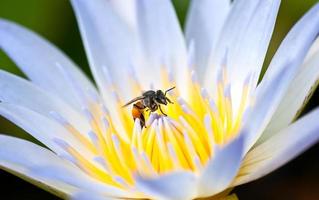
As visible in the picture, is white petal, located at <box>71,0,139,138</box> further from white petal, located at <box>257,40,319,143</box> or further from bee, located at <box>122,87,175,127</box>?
white petal, located at <box>257,40,319,143</box>

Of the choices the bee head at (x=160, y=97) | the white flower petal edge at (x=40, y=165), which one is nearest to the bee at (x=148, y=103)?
the bee head at (x=160, y=97)

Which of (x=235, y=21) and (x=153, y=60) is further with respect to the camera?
(x=153, y=60)

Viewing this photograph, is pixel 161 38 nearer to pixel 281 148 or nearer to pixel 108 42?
pixel 108 42

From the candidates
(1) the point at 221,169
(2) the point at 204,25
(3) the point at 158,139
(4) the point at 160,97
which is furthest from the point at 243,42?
(1) the point at 221,169

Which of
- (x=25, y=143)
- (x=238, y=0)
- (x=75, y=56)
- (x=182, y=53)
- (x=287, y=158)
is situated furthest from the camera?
(x=75, y=56)

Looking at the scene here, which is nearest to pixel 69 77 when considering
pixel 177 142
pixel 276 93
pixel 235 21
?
pixel 177 142

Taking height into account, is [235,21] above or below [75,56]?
below

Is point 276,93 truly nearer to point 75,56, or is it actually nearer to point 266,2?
point 266,2
